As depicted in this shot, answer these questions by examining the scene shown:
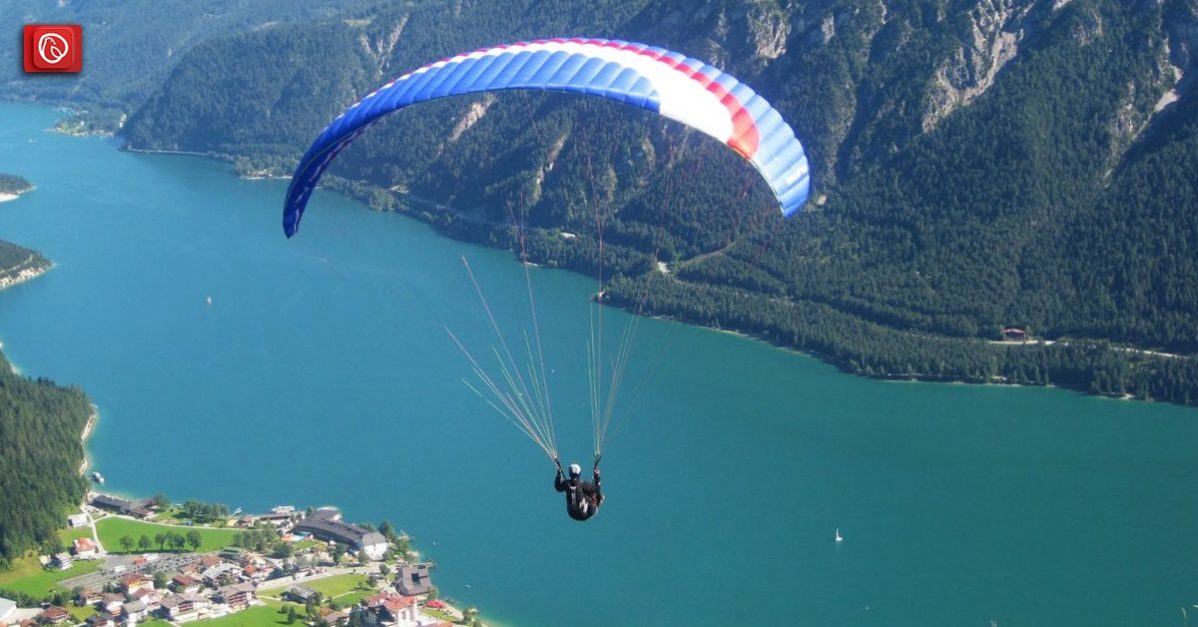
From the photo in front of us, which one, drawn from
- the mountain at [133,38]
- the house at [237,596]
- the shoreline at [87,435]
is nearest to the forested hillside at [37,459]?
the shoreline at [87,435]

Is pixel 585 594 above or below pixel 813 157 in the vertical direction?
below

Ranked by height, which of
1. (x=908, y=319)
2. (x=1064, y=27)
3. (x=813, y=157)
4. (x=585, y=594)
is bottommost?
(x=585, y=594)

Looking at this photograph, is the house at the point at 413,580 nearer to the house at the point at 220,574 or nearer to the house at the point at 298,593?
the house at the point at 298,593

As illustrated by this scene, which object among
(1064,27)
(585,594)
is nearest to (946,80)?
(1064,27)

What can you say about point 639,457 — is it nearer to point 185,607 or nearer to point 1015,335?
point 185,607

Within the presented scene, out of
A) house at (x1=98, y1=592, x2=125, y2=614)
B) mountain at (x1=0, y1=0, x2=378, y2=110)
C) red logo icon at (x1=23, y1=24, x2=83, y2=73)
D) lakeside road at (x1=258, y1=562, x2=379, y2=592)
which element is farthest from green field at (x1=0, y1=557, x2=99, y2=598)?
mountain at (x1=0, y1=0, x2=378, y2=110)

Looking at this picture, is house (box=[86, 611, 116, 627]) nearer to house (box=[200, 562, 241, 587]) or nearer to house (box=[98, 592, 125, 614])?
house (box=[98, 592, 125, 614])

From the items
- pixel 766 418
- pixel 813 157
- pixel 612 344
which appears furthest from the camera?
pixel 813 157

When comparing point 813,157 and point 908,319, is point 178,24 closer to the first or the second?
point 813,157
